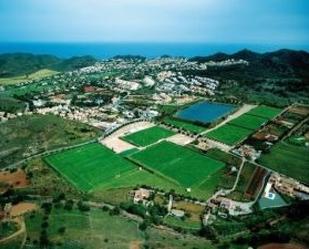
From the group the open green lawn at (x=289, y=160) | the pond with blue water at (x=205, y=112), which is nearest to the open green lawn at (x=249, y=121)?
the pond with blue water at (x=205, y=112)

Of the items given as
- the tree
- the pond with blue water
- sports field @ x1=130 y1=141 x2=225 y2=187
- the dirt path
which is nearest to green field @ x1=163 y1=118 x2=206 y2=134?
the pond with blue water

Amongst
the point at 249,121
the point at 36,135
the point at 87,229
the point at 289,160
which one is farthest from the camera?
the point at 249,121

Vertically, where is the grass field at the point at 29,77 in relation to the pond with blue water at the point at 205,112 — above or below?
below

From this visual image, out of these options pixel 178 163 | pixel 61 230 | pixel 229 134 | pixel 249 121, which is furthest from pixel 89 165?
pixel 249 121

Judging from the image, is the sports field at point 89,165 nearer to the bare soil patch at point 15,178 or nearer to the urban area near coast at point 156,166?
the urban area near coast at point 156,166

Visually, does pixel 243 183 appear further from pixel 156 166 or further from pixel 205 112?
pixel 205 112

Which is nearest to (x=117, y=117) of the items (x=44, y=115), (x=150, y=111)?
(x=150, y=111)

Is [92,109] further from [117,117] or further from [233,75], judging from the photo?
[233,75]
